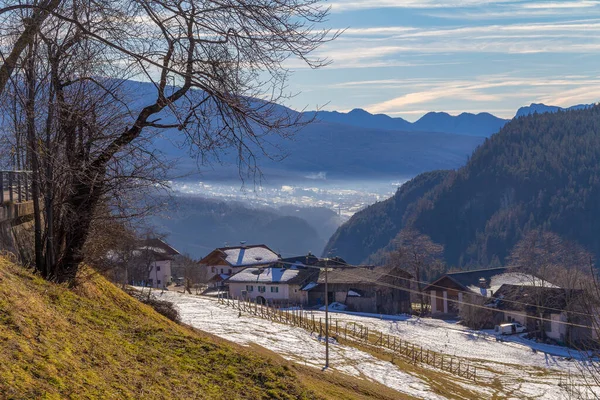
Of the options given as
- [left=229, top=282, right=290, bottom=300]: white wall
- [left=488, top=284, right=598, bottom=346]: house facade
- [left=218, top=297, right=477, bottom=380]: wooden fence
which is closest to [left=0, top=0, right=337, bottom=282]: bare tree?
[left=218, top=297, right=477, bottom=380]: wooden fence

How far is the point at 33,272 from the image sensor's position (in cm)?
1316

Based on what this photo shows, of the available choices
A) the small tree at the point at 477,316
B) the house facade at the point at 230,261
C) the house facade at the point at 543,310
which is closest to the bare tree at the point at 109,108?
the house facade at the point at 543,310

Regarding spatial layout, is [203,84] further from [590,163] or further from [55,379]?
[590,163]

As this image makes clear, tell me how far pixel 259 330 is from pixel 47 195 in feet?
72.0

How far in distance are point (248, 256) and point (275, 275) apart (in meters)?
16.1

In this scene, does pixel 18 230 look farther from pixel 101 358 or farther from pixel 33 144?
pixel 101 358

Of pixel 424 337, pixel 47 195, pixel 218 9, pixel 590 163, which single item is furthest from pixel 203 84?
pixel 590 163

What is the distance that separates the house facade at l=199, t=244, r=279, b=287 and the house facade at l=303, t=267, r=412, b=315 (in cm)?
1544

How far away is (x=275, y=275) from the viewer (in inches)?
3044

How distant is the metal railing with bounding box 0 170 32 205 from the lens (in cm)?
1438

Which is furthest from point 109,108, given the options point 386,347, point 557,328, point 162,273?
point 162,273

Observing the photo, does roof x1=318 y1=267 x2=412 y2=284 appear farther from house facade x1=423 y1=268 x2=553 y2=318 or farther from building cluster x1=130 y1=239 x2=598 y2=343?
house facade x1=423 y1=268 x2=553 y2=318

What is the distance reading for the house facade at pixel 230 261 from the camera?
89.0m

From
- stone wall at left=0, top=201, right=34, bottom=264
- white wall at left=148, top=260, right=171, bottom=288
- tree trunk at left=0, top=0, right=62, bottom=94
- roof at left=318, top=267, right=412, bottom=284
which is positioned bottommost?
white wall at left=148, top=260, right=171, bottom=288
